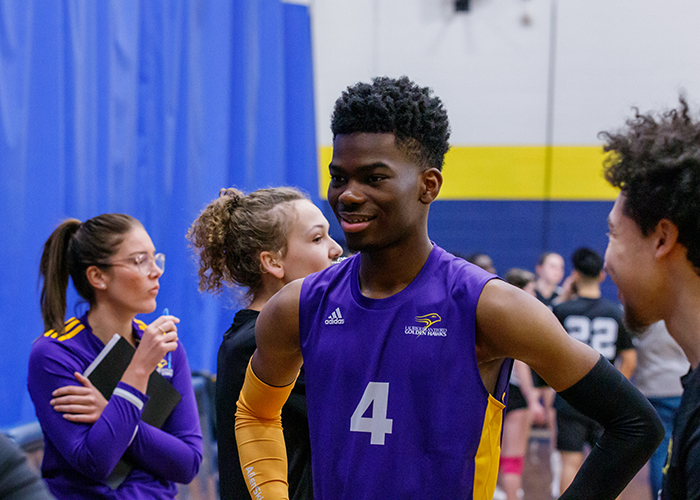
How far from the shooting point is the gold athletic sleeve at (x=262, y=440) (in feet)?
4.89

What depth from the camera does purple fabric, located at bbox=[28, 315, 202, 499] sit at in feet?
5.70

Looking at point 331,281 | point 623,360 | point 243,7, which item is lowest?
point 623,360

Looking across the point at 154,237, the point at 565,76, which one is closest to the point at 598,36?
the point at 565,76

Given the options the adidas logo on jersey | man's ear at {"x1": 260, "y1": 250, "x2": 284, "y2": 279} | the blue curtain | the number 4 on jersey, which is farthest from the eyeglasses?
the number 4 on jersey

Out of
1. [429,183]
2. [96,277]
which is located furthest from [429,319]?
[96,277]

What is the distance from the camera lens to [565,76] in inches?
256

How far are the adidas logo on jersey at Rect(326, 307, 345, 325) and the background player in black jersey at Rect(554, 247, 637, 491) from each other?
3128 millimetres

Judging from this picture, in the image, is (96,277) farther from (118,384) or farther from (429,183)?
(429,183)

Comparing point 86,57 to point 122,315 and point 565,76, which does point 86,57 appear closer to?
point 122,315

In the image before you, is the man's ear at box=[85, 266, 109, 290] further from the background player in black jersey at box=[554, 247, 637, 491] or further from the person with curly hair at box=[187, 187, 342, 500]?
the background player in black jersey at box=[554, 247, 637, 491]

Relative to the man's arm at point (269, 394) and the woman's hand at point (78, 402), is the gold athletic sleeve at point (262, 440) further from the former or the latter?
the woman's hand at point (78, 402)

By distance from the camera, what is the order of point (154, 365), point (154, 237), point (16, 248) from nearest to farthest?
point (154, 365) < point (16, 248) < point (154, 237)

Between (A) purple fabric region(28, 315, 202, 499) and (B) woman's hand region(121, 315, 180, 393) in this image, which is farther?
(B) woman's hand region(121, 315, 180, 393)

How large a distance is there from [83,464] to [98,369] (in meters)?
0.28
